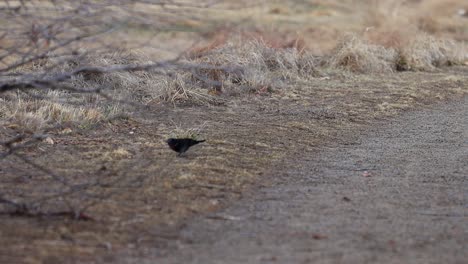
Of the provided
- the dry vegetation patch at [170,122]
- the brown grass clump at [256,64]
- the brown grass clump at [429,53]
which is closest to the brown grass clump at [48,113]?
the dry vegetation patch at [170,122]

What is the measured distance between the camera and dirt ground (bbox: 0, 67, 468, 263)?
559 centimetres

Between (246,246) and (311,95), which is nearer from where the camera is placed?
(246,246)

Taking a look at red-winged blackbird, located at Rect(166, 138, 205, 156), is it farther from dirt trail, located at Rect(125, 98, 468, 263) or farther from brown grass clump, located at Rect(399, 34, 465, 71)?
brown grass clump, located at Rect(399, 34, 465, 71)

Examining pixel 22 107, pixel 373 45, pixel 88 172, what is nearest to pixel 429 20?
pixel 373 45

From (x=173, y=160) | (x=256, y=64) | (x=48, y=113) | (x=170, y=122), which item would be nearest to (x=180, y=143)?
(x=173, y=160)

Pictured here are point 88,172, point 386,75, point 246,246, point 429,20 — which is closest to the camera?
point 246,246

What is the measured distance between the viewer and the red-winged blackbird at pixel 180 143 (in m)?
7.77

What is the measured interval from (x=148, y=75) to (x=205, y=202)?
220 inches

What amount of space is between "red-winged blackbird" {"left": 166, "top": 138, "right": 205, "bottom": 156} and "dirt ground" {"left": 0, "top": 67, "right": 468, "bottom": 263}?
13cm

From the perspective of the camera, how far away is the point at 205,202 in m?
6.63

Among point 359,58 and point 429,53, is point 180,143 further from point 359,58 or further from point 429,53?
point 429,53

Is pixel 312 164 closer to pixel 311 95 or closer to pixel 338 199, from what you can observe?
pixel 338 199

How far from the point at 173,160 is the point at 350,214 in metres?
2.06

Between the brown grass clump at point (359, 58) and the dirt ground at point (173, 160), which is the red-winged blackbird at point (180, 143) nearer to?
the dirt ground at point (173, 160)
